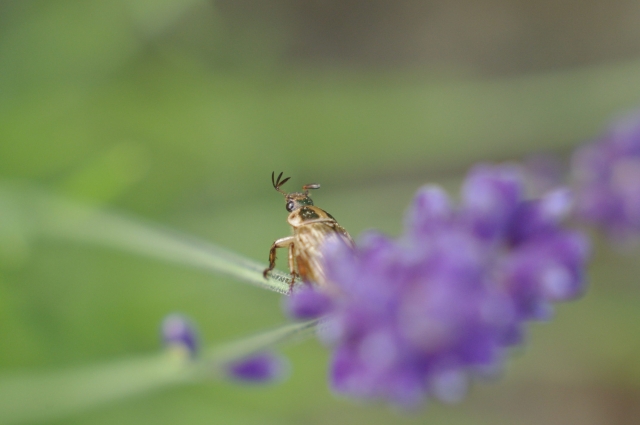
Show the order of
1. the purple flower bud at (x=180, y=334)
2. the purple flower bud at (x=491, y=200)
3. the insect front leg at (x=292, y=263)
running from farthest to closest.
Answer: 1. the purple flower bud at (x=180, y=334)
2. the insect front leg at (x=292, y=263)
3. the purple flower bud at (x=491, y=200)

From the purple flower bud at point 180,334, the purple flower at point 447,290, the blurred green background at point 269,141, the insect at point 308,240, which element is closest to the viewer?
the purple flower at point 447,290

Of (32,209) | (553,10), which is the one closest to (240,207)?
(32,209)

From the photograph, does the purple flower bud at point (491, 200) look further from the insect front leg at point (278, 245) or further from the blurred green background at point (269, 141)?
the blurred green background at point (269, 141)

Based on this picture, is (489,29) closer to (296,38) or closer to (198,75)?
(296,38)

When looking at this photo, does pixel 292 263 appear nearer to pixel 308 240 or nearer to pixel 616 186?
pixel 308 240

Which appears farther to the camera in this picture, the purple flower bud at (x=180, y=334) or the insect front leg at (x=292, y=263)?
the purple flower bud at (x=180, y=334)

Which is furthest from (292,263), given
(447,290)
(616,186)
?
(616,186)

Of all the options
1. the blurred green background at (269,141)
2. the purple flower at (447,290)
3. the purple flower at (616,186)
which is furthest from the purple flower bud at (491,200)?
the blurred green background at (269,141)

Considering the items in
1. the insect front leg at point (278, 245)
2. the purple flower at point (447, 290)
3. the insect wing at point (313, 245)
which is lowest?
the purple flower at point (447, 290)
